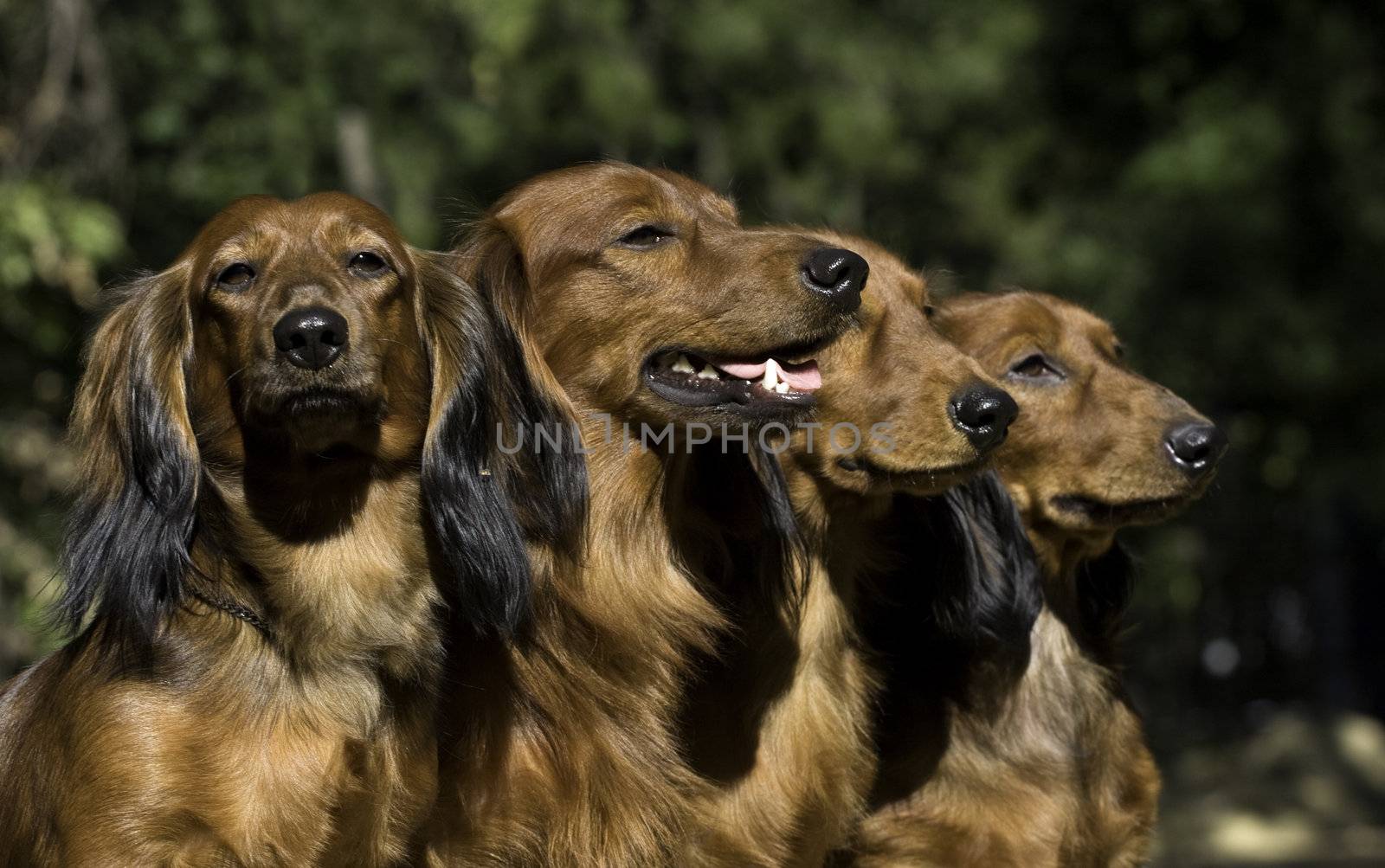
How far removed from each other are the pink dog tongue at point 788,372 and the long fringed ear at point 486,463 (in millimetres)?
451

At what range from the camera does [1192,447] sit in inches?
210

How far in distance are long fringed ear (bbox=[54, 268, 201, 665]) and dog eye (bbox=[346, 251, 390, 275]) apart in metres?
0.41

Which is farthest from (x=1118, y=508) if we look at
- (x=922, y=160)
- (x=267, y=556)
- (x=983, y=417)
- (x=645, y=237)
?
(x=922, y=160)

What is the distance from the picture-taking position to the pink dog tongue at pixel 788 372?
463cm

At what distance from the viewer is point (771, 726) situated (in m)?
4.89

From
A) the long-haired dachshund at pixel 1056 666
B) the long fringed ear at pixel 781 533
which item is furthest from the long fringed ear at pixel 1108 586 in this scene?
the long fringed ear at pixel 781 533

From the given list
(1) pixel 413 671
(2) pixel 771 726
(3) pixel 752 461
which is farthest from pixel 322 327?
(2) pixel 771 726

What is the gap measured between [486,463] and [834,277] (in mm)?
1001

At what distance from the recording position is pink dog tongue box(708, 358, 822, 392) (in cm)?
463

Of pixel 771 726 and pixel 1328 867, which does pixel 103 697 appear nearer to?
pixel 771 726

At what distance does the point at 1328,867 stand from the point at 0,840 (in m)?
10.1

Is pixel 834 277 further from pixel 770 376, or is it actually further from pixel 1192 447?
pixel 1192 447

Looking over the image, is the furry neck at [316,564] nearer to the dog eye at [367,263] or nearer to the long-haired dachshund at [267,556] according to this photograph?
the long-haired dachshund at [267,556]

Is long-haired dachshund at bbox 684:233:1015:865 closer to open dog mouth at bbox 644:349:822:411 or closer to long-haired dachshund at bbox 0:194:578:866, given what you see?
open dog mouth at bbox 644:349:822:411
